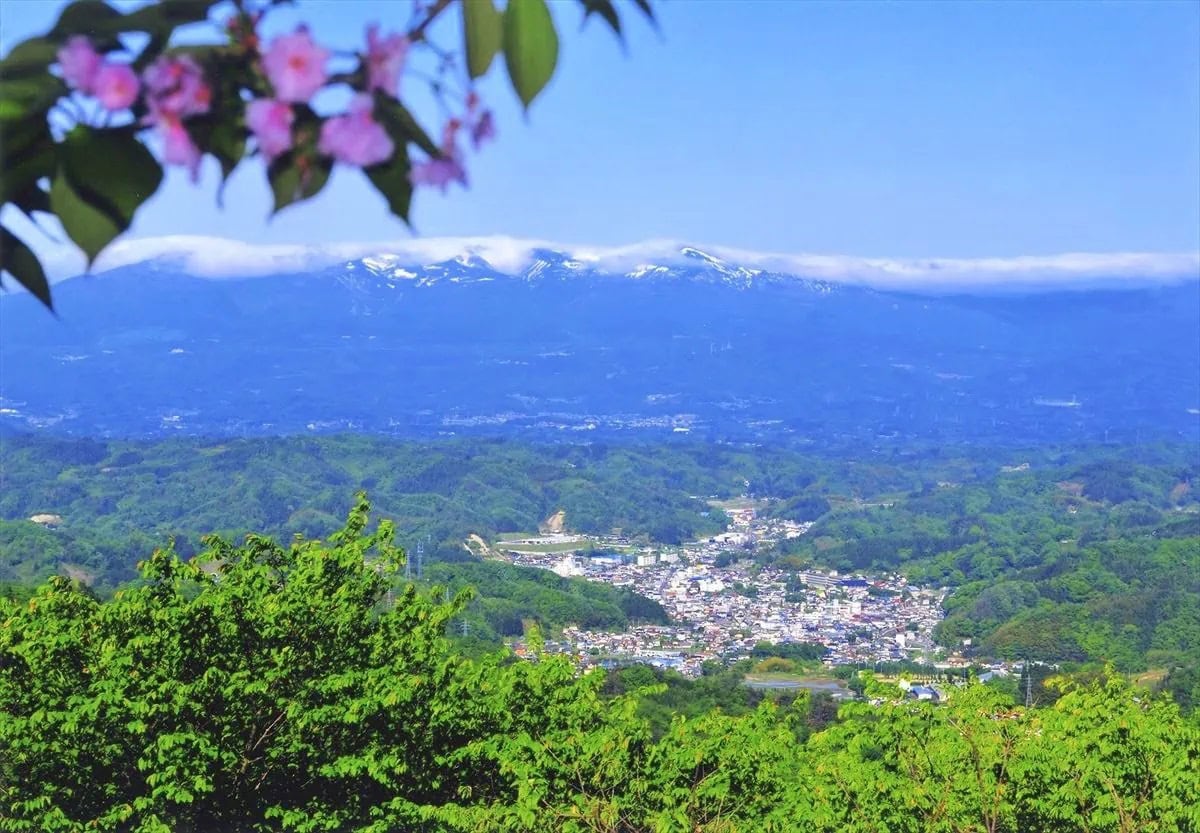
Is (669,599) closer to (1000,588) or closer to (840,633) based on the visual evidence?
(840,633)

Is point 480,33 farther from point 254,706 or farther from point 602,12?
A: point 254,706

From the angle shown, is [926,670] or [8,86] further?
[926,670]

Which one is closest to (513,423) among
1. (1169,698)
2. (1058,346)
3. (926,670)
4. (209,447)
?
(209,447)

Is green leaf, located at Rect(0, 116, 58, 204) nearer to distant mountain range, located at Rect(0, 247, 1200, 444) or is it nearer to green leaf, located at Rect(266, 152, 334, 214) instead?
green leaf, located at Rect(266, 152, 334, 214)

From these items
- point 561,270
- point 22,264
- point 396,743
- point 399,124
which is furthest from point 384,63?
point 561,270

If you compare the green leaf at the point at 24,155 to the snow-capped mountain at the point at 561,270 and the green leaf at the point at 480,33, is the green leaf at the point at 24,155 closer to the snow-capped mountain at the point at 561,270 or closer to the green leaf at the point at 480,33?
the green leaf at the point at 480,33

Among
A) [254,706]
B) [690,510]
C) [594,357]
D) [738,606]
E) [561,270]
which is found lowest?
[690,510]

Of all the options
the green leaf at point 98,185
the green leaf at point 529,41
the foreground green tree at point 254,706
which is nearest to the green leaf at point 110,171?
the green leaf at point 98,185
